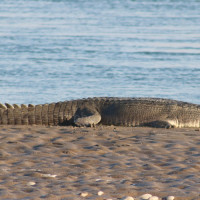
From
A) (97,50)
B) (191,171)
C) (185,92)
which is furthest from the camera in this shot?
(97,50)

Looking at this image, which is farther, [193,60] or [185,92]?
[193,60]

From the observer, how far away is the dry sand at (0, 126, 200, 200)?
6625 millimetres

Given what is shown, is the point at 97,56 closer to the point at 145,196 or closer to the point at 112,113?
the point at 112,113

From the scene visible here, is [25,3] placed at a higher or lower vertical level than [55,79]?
higher

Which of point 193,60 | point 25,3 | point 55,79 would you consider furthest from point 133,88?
point 25,3

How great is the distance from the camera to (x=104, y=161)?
26.1 ft

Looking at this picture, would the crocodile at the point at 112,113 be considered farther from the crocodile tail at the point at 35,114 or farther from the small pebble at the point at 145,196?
the small pebble at the point at 145,196

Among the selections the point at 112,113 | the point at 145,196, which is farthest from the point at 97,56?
the point at 145,196

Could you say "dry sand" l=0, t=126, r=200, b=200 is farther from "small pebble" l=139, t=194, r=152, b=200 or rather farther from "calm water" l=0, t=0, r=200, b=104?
"calm water" l=0, t=0, r=200, b=104

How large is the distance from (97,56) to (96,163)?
49.2ft

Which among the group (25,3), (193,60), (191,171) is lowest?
(191,171)

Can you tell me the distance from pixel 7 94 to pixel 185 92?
5190 mm

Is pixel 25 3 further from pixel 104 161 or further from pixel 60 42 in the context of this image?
pixel 104 161

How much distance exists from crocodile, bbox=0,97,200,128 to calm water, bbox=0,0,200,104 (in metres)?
3.90
